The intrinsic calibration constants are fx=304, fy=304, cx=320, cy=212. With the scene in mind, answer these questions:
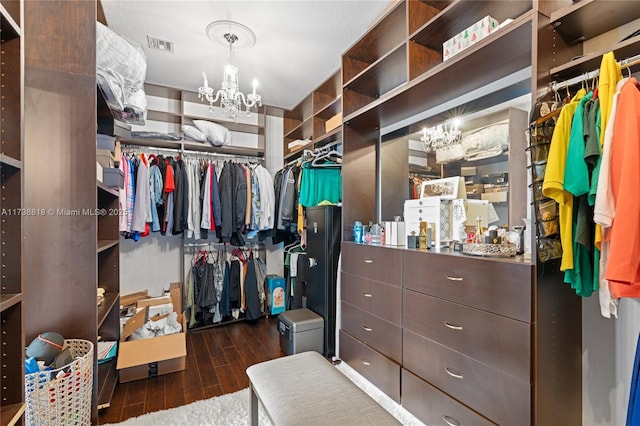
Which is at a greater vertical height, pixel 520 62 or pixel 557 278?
pixel 520 62

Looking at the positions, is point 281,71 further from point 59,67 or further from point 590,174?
point 590,174

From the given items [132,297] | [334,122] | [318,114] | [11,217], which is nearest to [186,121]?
[318,114]

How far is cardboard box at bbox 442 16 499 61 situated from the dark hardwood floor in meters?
2.49

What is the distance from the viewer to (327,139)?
3137mm

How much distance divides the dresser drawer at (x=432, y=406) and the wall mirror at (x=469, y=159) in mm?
980

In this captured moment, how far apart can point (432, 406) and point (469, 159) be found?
4.79 feet

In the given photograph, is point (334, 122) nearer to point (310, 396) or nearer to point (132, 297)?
point (310, 396)

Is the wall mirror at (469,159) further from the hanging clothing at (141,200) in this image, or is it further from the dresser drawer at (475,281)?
the hanging clothing at (141,200)

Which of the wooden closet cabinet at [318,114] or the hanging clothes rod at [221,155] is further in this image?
the hanging clothes rod at [221,155]

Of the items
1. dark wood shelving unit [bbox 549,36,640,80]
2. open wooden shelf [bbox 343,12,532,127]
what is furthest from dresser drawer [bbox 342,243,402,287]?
dark wood shelving unit [bbox 549,36,640,80]

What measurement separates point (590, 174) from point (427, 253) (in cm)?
77

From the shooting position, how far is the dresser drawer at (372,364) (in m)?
1.87

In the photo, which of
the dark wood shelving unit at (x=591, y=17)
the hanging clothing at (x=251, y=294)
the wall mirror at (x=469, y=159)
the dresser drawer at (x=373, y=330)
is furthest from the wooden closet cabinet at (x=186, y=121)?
the dark wood shelving unit at (x=591, y=17)

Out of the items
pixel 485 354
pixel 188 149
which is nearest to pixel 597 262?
pixel 485 354
